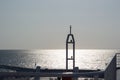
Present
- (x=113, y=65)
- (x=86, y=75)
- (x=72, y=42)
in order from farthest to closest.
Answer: (x=72, y=42) < (x=113, y=65) < (x=86, y=75)

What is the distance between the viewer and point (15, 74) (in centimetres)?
553

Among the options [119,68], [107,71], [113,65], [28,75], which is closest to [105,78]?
[107,71]

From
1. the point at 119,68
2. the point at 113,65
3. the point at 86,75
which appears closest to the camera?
the point at 86,75

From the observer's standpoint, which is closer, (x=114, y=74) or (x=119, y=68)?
(x=114, y=74)

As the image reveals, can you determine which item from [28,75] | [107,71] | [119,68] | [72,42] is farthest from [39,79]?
[72,42]

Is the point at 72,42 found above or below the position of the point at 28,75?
above

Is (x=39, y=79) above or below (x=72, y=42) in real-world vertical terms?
below

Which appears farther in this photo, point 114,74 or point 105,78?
point 114,74

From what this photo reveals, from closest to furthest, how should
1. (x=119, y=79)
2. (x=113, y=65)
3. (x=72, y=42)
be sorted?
1. (x=113, y=65)
2. (x=119, y=79)
3. (x=72, y=42)

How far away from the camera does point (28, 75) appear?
561 centimetres

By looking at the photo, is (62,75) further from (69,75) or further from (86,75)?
(86,75)

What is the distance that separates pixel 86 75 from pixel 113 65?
1.48m

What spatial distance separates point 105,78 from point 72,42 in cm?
487

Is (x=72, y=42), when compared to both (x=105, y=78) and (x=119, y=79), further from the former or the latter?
(x=105, y=78)
